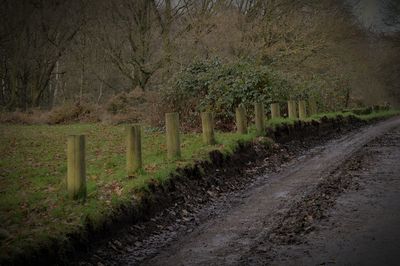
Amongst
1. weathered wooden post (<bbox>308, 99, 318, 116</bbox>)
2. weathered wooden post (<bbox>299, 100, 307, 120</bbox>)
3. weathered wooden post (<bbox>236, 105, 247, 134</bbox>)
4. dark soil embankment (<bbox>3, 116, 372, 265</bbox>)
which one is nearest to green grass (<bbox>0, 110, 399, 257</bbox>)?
dark soil embankment (<bbox>3, 116, 372, 265</bbox>)

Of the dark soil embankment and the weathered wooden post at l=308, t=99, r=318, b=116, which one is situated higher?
the weathered wooden post at l=308, t=99, r=318, b=116

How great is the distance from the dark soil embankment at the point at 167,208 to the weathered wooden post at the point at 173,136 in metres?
0.61

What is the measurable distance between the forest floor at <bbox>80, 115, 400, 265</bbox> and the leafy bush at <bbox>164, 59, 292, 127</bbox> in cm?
554

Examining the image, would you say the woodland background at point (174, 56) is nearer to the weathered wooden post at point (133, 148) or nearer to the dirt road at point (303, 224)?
the dirt road at point (303, 224)

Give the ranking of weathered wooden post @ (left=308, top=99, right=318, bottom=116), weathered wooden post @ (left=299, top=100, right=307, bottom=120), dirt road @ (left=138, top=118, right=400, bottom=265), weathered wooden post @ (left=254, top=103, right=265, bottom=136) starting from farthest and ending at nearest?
weathered wooden post @ (left=308, top=99, right=318, bottom=116) → weathered wooden post @ (left=299, top=100, right=307, bottom=120) → weathered wooden post @ (left=254, top=103, right=265, bottom=136) → dirt road @ (left=138, top=118, right=400, bottom=265)

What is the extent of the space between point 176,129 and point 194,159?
807 mm

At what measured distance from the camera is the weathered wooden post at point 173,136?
9.16 meters

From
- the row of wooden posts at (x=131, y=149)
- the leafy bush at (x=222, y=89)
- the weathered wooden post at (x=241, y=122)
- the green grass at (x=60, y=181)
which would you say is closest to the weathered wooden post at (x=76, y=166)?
the row of wooden posts at (x=131, y=149)

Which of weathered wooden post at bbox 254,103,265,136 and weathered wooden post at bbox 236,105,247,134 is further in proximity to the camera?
weathered wooden post at bbox 254,103,265,136

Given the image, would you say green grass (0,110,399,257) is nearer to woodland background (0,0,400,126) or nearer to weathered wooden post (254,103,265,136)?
weathered wooden post (254,103,265,136)

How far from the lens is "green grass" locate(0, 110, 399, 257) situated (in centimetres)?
569

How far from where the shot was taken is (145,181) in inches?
301

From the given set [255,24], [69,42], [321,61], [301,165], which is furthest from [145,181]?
[69,42]

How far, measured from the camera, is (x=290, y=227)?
6.13 meters
